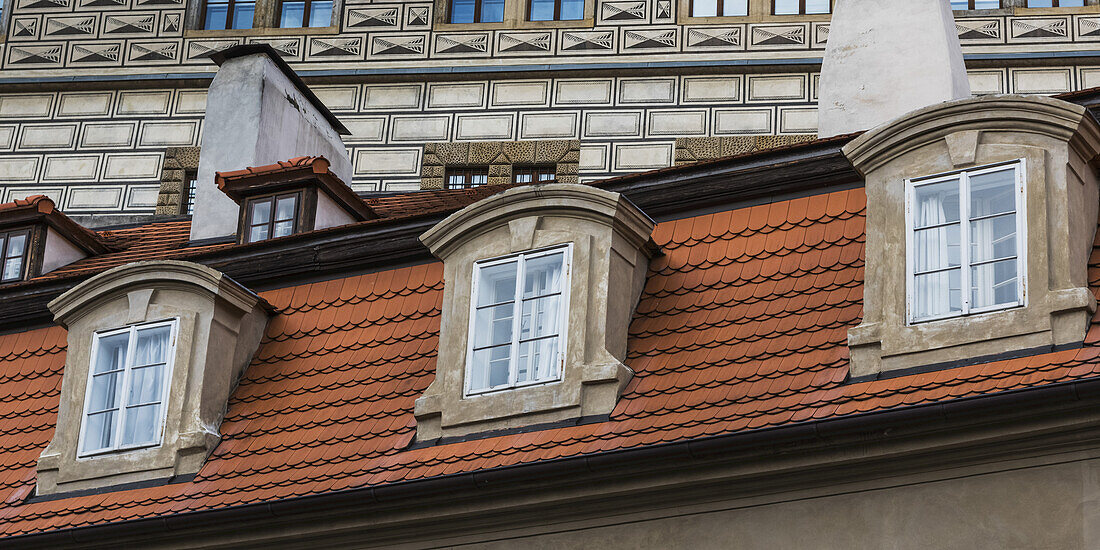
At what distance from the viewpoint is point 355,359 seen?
10.7 meters

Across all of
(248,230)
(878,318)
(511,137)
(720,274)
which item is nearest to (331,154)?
(248,230)

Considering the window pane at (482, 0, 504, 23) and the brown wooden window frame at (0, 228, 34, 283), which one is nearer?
the brown wooden window frame at (0, 228, 34, 283)

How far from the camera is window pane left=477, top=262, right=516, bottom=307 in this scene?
1019cm

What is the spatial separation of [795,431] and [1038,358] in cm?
109

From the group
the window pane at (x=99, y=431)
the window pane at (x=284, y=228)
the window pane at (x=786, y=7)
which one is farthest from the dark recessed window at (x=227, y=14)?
the window pane at (x=99, y=431)

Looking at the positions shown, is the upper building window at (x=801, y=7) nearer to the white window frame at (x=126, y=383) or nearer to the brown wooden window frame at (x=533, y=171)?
the brown wooden window frame at (x=533, y=171)

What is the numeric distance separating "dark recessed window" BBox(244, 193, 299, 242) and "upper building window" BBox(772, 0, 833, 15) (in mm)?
9327

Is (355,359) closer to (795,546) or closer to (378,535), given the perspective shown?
(378,535)

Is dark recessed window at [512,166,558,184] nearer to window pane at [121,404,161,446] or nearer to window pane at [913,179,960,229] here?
window pane at [121,404,161,446]

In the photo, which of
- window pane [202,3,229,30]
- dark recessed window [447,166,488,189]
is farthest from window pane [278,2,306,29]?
dark recessed window [447,166,488,189]

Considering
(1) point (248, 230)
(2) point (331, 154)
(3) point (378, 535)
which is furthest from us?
(2) point (331, 154)

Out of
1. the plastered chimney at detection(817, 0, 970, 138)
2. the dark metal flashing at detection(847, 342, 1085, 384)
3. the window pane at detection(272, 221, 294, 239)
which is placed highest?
the plastered chimney at detection(817, 0, 970, 138)

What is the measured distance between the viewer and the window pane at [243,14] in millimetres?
23109

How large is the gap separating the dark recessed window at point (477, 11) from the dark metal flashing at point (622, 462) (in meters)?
13.0
